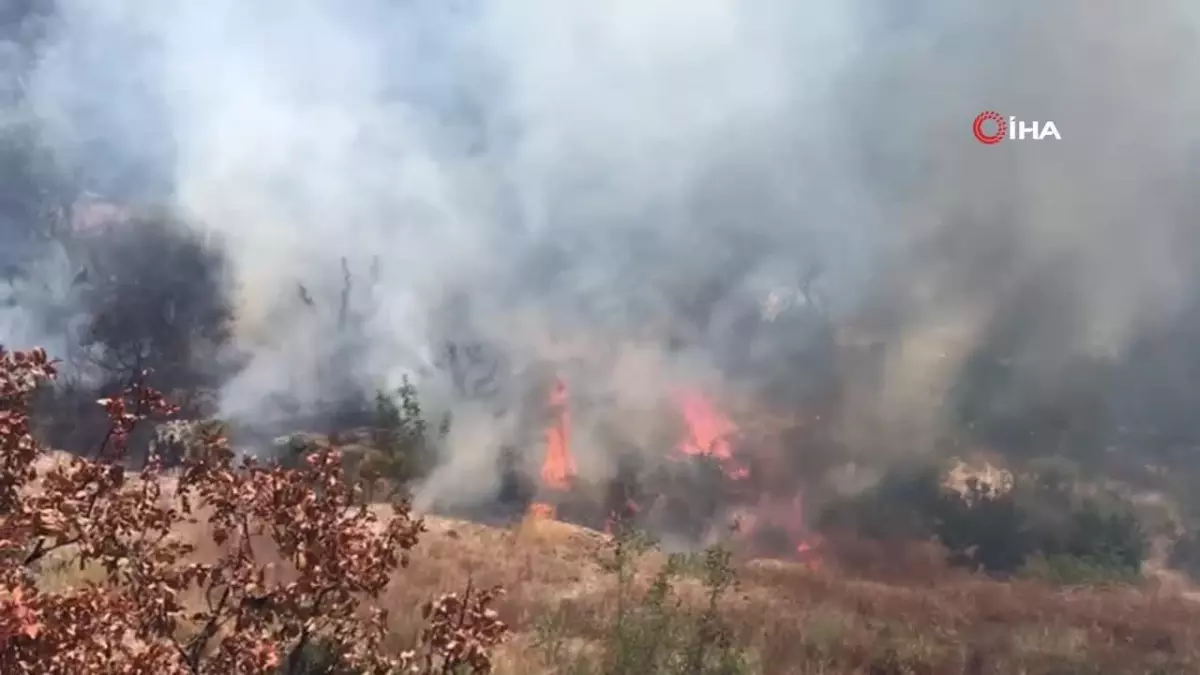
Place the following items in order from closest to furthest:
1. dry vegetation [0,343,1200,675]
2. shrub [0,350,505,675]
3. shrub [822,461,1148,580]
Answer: shrub [0,350,505,675] → dry vegetation [0,343,1200,675] → shrub [822,461,1148,580]

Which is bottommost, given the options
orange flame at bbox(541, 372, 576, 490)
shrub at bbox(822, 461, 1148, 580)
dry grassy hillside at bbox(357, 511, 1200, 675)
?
dry grassy hillside at bbox(357, 511, 1200, 675)

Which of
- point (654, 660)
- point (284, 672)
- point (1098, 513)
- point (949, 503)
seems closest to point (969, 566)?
point (949, 503)

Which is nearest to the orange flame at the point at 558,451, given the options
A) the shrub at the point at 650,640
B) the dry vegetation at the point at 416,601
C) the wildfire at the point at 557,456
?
the wildfire at the point at 557,456

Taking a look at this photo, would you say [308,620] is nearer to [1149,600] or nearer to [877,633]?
[877,633]

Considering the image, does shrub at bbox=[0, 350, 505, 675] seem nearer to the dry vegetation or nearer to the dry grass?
the dry vegetation

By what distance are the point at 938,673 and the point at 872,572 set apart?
987 centimetres

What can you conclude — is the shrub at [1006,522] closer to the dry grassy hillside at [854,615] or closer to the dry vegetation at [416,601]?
the dry vegetation at [416,601]

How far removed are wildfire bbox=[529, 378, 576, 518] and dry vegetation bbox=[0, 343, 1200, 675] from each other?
10.2 feet

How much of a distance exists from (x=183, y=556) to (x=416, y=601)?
17.3ft

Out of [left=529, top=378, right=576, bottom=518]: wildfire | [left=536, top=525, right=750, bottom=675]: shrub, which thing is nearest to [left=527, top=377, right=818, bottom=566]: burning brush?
[left=529, top=378, right=576, bottom=518]: wildfire

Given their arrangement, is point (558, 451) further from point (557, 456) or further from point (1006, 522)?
point (1006, 522)

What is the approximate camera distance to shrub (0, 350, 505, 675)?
4367 mm

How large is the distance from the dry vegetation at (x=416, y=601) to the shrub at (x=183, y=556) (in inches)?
0.5

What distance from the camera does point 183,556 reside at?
5.51 metres
